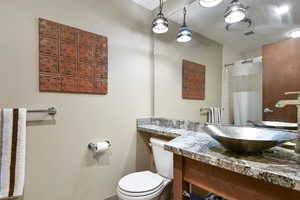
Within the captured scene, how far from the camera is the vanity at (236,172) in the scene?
64cm

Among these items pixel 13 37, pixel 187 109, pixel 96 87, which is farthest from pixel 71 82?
pixel 187 109

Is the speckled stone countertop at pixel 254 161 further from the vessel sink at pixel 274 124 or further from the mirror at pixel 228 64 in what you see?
the mirror at pixel 228 64

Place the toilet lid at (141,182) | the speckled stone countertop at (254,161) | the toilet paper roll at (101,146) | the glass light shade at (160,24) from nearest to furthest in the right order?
the speckled stone countertop at (254,161) → the toilet lid at (141,182) → the toilet paper roll at (101,146) → the glass light shade at (160,24)

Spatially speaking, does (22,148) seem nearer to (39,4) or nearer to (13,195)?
(13,195)

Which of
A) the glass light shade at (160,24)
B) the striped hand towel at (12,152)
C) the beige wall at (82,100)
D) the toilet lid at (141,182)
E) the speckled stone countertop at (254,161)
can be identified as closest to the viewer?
the speckled stone countertop at (254,161)

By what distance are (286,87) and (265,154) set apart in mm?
→ 571

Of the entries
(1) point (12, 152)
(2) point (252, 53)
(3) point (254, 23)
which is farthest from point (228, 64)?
(1) point (12, 152)

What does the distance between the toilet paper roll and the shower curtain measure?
1162mm

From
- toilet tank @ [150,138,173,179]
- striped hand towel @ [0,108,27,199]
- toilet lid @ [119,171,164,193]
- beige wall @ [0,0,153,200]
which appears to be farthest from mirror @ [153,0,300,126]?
striped hand towel @ [0,108,27,199]

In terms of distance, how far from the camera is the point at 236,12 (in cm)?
132

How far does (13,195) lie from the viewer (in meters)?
1.14

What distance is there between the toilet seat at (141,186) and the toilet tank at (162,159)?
0.07m

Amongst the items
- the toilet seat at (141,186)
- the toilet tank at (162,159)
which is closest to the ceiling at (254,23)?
the toilet tank at (162,159)

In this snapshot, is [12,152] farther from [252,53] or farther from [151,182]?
[252,53]
